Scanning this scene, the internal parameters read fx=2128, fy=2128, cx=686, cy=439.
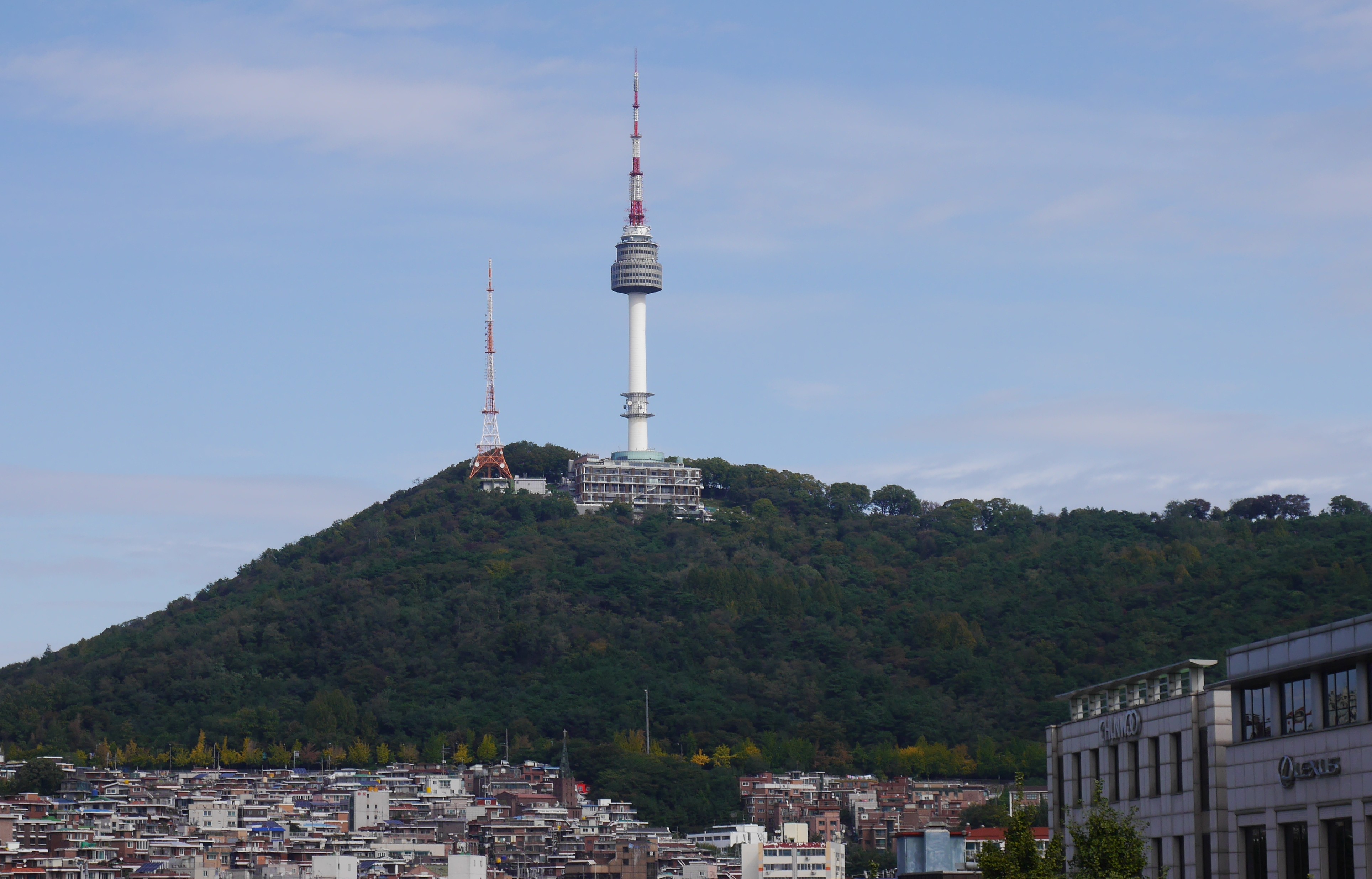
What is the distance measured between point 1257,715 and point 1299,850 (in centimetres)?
312

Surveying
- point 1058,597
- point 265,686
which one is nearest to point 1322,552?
point 1058,597

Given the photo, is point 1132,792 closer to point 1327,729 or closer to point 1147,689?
point 1147,689

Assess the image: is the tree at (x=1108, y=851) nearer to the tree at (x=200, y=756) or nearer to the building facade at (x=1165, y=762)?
the building facade at (x=1165, y=762)

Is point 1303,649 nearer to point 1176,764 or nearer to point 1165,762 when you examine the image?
point 1176,764

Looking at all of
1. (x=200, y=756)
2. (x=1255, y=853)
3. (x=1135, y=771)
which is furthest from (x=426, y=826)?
(x=1255, y=853)

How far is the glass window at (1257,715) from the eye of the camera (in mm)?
44875

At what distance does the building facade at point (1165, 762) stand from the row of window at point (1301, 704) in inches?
35.5

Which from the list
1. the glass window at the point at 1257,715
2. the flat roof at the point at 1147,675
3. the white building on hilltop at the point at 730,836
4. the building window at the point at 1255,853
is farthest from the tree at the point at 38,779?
the glass window at the point at 1257,715

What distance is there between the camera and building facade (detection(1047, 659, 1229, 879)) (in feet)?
153

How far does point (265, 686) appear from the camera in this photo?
186 m

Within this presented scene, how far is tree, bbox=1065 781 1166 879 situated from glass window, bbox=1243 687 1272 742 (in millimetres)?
6595

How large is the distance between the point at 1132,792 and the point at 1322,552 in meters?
129

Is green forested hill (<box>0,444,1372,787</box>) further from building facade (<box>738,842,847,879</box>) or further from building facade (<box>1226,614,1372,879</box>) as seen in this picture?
building facade (<box>1226,614,1372,879</box>)

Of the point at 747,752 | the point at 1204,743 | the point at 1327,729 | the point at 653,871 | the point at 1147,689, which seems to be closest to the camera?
the point at 1327,729
